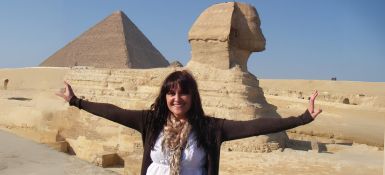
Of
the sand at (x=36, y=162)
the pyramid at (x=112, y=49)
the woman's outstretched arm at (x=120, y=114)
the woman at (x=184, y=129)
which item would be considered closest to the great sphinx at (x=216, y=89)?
the sand at (x=36, y=162)

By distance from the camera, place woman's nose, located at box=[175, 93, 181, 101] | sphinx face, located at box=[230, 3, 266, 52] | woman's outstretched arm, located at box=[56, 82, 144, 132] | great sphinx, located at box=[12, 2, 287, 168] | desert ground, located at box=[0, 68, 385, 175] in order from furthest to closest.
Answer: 1. sphinx face, located at box=[230, 3, 266, 52]
2. great sphinx, located at box=[12, 2, 287, 168]
3. desert ground, located at box=[0, 68, 385, 175]
4. woman's outstretched arm, located at box=[56, 82, 144, 132]
5. woman's nose, located at box=[175, 93, 181, 101]

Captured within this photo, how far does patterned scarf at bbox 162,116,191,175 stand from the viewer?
7.49 ft

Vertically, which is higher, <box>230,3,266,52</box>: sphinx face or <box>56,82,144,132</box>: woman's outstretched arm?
<box>230,3,266,52</box>: sphinx face

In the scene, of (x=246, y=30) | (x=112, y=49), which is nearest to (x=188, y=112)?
(x=246, y=30)

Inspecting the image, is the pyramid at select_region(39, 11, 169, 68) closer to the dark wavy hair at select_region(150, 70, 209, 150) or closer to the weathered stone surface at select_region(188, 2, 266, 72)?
the weathered stone surface at select_region(188, 2, 266, 72)

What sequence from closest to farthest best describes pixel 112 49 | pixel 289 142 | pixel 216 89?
1. pixel 216 89
2. pixel 289 142
3. pixel 112 49

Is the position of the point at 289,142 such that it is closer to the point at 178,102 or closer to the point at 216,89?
the point at 216,89

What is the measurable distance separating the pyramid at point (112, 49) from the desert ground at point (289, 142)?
7.66ft

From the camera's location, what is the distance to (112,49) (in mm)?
30359

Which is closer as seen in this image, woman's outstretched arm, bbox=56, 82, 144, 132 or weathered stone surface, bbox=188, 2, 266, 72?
woman's outstretched arm, bbox=56, 82, 144, 132

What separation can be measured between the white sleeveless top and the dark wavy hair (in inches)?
1.4

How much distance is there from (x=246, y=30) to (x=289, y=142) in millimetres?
2924

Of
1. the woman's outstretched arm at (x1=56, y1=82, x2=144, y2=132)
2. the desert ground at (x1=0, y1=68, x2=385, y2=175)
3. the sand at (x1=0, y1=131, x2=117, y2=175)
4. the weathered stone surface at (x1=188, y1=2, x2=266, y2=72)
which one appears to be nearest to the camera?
the woman's outstretched arm at (x1=56, y1=82, x2=144, y2=132)

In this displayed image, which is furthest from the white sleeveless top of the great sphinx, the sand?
the great sphinx
